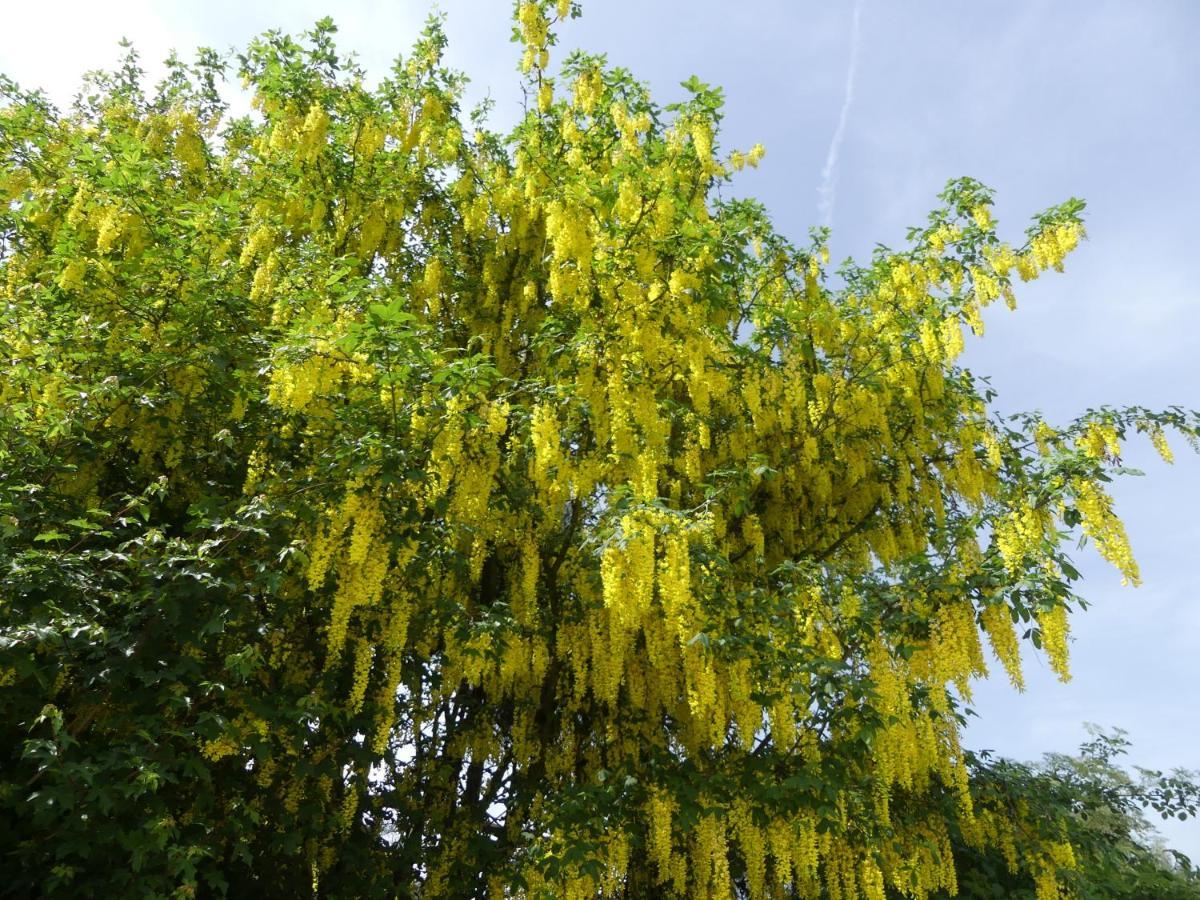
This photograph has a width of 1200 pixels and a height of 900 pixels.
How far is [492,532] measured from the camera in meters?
6.52

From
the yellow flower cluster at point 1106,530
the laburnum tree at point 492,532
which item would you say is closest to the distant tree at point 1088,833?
the laburnum tree at point 492,532

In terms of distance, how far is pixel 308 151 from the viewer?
7789 mm

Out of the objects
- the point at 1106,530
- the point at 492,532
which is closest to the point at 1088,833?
the point at 1106,530

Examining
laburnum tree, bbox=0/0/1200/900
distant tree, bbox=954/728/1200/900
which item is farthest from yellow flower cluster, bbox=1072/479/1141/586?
distant tree, bbox=954/728/1200/900

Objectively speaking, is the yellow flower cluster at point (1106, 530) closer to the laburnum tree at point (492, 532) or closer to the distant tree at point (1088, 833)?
the laburnum tree at point (492, 532)

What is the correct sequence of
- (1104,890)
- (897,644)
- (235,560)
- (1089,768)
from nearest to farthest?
(235,560) < (897,644) < (1104,890) < (1089,768)

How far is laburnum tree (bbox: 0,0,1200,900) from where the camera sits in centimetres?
464

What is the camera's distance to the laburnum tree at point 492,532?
15.2ft

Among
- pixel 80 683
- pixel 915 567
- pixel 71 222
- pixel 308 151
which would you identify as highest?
pixel 308 151

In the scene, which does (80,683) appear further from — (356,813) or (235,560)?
(356,813)

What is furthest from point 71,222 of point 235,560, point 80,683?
point 80,683

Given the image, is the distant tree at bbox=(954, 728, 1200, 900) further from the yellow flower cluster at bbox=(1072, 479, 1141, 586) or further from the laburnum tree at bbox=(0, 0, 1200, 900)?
the yellow flower cluster at bbox=(1072, 479, 1141, 586)

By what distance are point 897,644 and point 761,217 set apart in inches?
179

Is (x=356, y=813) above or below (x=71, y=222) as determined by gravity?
below
